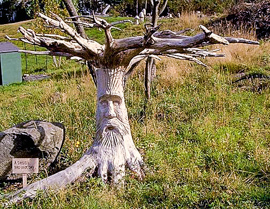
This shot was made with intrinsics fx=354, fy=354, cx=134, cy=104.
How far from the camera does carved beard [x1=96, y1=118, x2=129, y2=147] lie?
11.1ft

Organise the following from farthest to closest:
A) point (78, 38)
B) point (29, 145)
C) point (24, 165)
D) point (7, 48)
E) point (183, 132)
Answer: point (7, 48) → point (183, 132) → point (29, 145) → point (24, 165) → point (78, 38)

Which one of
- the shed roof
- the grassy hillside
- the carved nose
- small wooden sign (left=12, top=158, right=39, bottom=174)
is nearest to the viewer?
the grassy hillside

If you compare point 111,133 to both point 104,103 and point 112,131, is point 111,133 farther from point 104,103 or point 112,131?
point 104,103

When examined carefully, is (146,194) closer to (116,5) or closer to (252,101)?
(252,101)

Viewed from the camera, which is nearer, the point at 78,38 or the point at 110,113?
the point at 78,38

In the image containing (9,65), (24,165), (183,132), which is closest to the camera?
(24,165)

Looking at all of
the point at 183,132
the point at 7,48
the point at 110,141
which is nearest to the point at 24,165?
the point at 110,141

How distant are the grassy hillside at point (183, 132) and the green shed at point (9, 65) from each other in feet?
6.49

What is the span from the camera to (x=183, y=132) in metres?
4.41

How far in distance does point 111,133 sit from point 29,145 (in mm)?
909

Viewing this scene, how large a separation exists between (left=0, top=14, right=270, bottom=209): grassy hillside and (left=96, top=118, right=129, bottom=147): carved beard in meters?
0.35

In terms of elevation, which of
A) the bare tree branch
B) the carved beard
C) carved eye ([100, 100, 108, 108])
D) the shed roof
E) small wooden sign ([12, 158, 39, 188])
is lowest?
small wooden sign ([12, 158, 39, 188])

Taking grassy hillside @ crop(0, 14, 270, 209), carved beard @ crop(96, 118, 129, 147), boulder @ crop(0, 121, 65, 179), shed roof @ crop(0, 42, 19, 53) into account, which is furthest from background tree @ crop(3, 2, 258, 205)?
shed roof @ crop(0, 42, 19, 53)

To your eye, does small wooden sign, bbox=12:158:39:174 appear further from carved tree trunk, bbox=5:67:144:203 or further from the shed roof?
the shed roof
